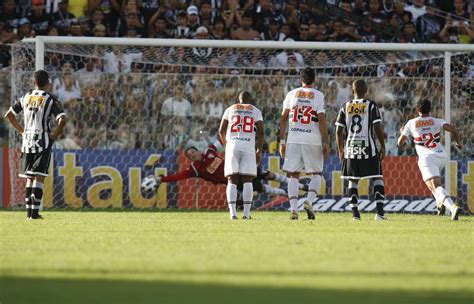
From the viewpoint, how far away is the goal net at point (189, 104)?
18.9m

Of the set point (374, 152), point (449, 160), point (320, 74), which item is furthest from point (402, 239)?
point (320, 74)

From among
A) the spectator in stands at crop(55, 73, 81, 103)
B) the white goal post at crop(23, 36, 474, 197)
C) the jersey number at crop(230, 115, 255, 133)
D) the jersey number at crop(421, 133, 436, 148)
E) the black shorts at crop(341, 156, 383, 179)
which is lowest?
the black shorts at crop(341, 156, 383, 179)

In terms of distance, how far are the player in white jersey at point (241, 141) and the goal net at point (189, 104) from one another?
3.91 metres

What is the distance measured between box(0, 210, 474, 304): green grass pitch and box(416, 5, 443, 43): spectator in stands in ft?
35.1

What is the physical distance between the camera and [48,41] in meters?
18.5

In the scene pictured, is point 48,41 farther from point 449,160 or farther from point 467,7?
point 467,7

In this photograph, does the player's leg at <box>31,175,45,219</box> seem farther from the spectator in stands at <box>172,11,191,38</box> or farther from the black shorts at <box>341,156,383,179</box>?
the spectator in stands at <box>172,11,191,38</box>

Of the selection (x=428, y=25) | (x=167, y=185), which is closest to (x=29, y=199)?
(x=167, y=185)

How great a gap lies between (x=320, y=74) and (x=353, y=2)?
433 cm

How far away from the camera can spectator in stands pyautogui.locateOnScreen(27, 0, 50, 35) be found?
21938 mm

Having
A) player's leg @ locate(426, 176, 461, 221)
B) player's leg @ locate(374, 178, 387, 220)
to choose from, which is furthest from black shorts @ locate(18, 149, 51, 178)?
player's leg @ locate(426, 176, 461, 221)

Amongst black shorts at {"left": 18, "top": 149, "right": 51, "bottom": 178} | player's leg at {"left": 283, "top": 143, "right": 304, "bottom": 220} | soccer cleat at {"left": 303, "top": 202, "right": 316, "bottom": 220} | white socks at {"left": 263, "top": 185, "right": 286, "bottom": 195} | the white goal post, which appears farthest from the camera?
white socks at {"left": 263, "top": 185, "right": 286, "bottom": 195}

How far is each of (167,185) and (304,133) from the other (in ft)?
15.4

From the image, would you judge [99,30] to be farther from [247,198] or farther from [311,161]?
[311,161]
